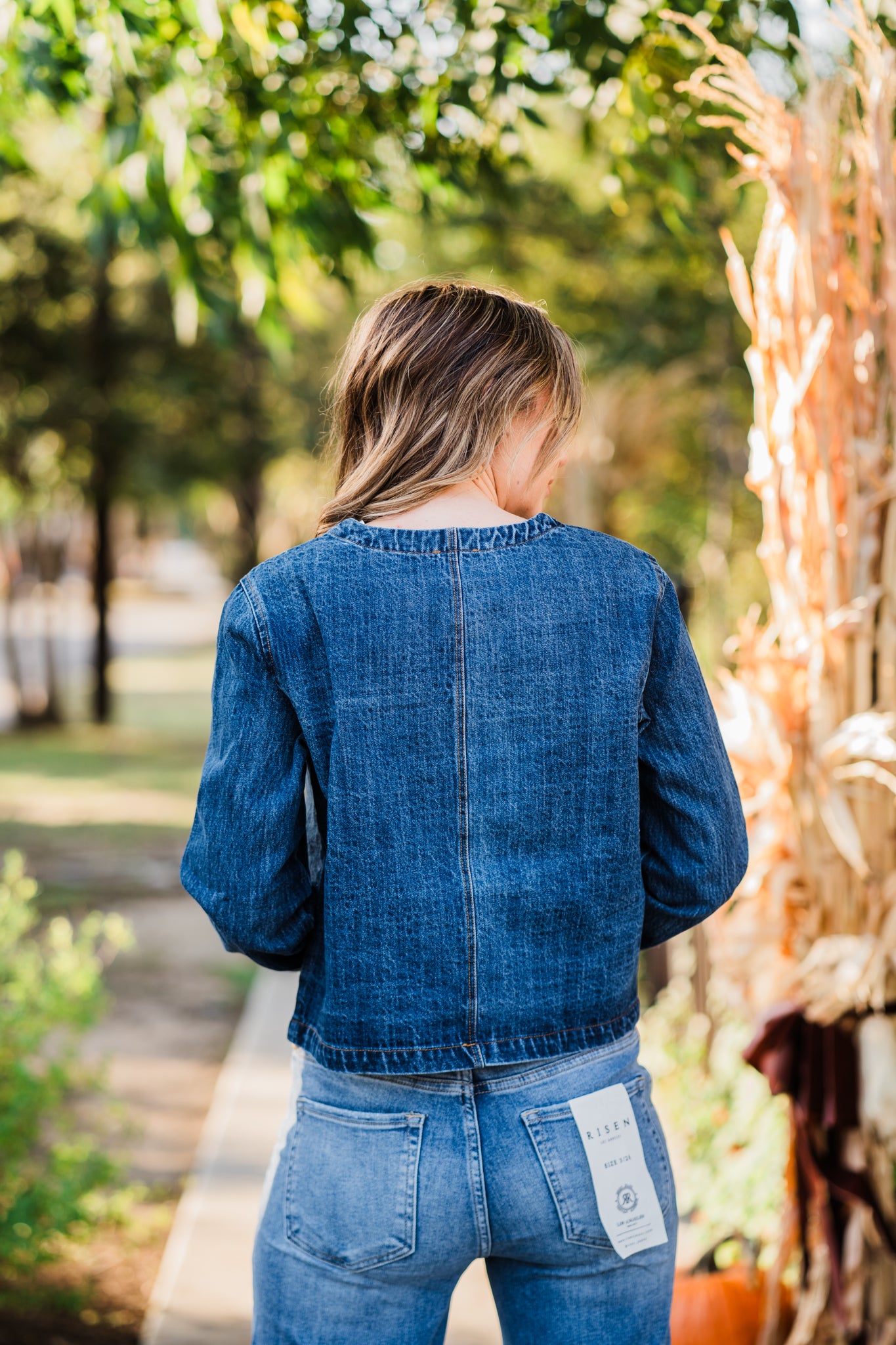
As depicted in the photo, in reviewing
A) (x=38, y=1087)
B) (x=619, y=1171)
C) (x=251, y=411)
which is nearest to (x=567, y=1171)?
(x=619, y=1171)

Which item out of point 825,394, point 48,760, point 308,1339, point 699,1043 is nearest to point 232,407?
point 48,760

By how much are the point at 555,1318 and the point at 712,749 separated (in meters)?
0.66

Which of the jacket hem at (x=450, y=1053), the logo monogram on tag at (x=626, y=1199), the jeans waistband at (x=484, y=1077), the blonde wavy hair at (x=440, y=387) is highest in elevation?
the blonde wavy hair at (x=440, y=387)

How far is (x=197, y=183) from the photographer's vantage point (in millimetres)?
2656

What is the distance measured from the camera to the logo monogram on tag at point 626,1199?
130 cm

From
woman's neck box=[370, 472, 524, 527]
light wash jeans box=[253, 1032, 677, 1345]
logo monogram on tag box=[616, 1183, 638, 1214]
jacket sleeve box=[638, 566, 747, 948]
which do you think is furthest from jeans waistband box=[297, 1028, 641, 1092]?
woman's neck box=[370, 472, 524, 527]

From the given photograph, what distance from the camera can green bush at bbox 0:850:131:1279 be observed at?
2.59 m

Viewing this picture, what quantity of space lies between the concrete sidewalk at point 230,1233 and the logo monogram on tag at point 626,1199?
1.78 meters

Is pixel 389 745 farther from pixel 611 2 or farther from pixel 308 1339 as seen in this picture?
pixel 611 2

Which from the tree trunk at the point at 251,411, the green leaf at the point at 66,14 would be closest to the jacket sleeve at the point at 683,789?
the green leaf at the point at 66,14

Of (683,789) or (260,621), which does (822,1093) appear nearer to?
(683,789)

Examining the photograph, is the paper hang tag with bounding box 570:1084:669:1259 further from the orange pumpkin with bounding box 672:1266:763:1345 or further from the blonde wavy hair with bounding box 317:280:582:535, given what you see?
the orange pumpkin with bounding box 672:1266:763:1345

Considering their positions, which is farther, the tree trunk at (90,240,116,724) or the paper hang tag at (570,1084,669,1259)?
the tree trunk at (90,240,116,724)

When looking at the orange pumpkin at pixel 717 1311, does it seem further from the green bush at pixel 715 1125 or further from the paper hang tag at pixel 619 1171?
the paper hang tag at pixel 619 1171
